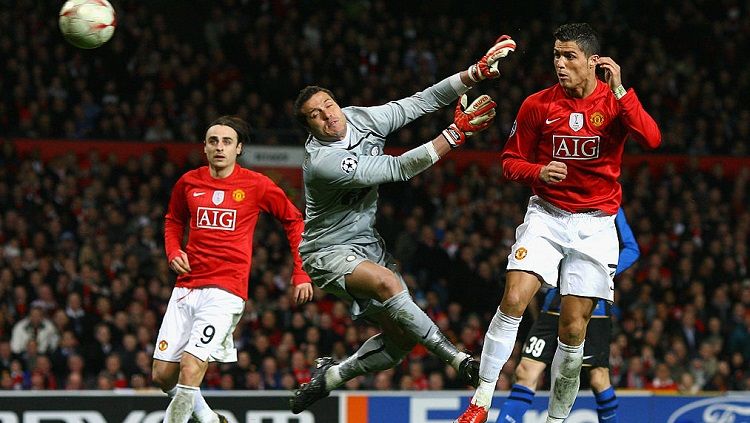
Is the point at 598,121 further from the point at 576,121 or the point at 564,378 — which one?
the point at 564,378

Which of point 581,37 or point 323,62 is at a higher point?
point 323,62

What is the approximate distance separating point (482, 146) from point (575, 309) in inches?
412

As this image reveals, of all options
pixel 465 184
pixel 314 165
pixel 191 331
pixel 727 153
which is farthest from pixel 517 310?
pixel 727 153

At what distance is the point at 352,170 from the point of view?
6730 mm

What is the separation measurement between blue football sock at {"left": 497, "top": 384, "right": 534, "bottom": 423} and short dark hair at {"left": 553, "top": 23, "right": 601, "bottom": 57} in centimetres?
223

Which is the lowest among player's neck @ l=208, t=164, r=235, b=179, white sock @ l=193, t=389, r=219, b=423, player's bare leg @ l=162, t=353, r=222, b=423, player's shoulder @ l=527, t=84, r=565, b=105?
white sock @ l=193, t=389, r=219, b=423

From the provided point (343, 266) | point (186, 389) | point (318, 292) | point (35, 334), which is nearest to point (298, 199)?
point (318, 292)

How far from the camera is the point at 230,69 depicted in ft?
55.1

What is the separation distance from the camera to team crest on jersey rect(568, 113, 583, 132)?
6.55 meters

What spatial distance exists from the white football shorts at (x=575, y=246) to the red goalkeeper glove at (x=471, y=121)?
0.62 m

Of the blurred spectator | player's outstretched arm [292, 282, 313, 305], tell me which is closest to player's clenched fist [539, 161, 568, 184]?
player's outstretched arm [292, 282, 313, 305]

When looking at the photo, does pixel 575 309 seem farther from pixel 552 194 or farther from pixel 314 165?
pixel 314 165

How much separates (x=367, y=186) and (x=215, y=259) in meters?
1.25

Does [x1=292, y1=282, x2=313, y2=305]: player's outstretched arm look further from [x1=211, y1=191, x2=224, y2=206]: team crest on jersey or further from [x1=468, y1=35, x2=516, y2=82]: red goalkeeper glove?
[x1=468, y1=35, x2=516, y2=82]: red goalkeeper glove
